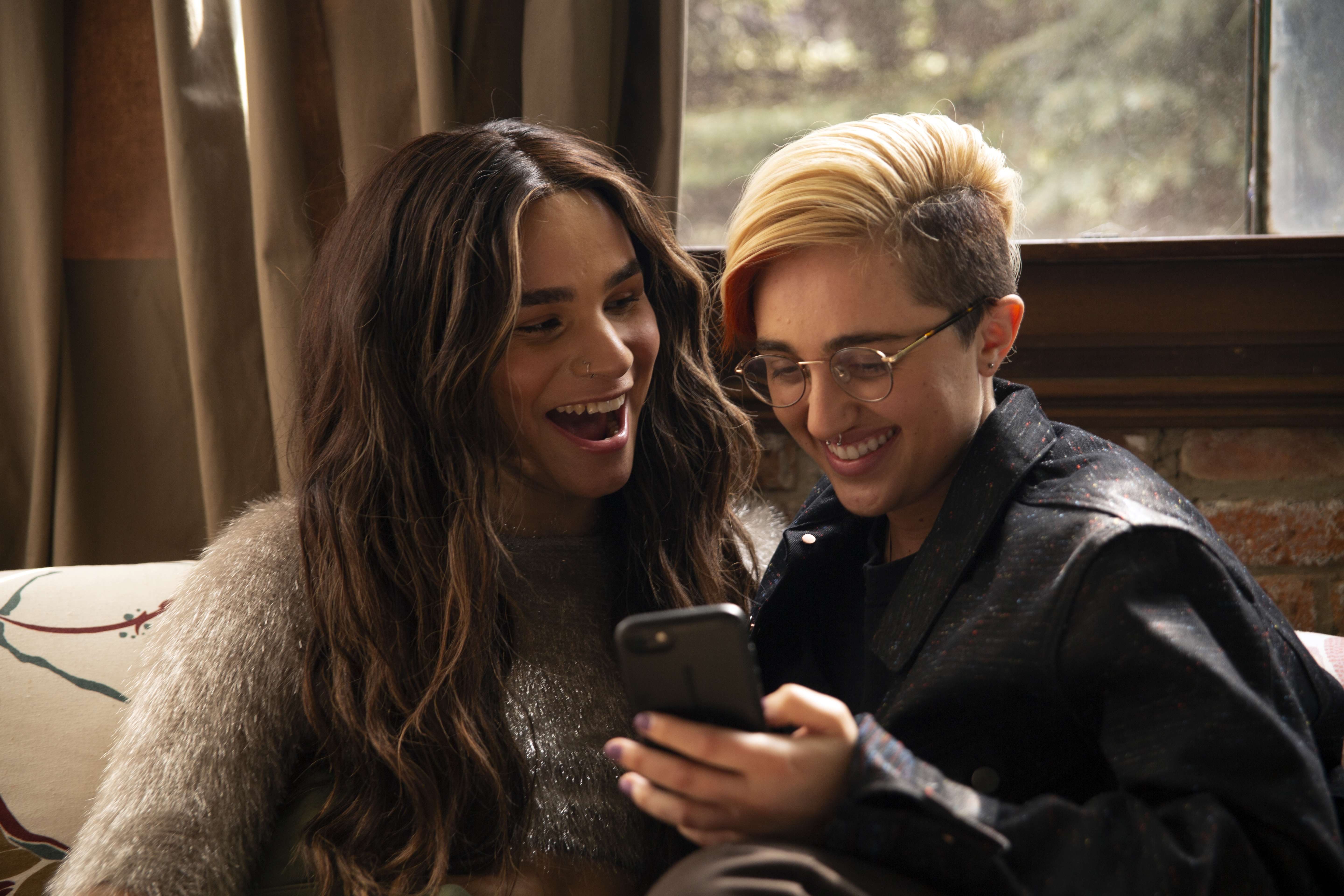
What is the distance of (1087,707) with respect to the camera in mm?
803

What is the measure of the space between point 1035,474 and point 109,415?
5.42 feet

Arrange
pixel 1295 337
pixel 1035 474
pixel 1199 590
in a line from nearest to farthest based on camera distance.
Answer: pixel 1199 590, pixel 1035 474, pixel 1295 337

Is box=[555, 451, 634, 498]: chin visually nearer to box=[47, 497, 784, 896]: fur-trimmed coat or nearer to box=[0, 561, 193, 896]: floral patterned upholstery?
box=[47, 497, 784, 896]: fur-trimmed coat

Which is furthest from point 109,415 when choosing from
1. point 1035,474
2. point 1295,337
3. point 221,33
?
point 1295,337

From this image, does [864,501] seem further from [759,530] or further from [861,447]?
[759,530]

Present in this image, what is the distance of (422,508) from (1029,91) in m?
1.36

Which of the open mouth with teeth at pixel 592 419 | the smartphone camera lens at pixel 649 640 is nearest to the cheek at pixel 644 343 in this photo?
the open mouth with teeth at pixel 592 419

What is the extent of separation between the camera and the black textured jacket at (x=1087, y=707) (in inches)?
28.0

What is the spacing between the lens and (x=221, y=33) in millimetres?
1672

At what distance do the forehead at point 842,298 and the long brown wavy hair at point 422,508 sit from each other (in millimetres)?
351

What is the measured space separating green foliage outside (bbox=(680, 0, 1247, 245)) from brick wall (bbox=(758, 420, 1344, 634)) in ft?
1.29

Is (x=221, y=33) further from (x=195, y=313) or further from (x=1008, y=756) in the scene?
(x=1008, y=756)

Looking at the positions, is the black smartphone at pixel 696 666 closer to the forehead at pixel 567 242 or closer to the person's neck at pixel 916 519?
the person's neck at pixel 916 519

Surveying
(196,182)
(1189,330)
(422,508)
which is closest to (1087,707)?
(422,508)
